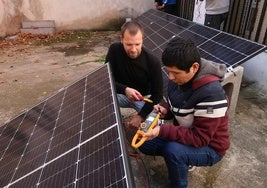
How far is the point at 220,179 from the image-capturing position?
3264mm

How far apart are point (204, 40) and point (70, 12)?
262 inches

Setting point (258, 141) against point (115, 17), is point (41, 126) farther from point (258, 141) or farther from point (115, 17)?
point (115, 17)

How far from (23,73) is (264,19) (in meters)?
5.58

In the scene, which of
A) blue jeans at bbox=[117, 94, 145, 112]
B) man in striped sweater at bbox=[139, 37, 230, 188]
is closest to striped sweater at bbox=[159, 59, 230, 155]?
man in striped sweater at bbox=[139, 37, 230, 188]

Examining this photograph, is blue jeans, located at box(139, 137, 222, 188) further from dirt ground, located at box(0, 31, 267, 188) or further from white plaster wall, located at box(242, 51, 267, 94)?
white plaster wall, located at box(242, 51, 267, 94)

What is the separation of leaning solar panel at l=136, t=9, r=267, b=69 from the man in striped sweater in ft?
5.13

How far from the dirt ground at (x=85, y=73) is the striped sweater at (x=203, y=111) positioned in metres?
0.95

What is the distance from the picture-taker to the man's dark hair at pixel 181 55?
2195mm

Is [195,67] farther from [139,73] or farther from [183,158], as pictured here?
[139,73]

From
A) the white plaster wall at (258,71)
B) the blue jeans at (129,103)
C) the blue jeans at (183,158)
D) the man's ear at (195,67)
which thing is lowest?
the white plaster wall at (258,71)

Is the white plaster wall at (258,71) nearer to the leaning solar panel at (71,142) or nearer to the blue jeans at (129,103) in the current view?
the blue jeans at (129,103)

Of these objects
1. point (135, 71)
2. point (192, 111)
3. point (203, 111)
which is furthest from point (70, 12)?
point (203, 111)

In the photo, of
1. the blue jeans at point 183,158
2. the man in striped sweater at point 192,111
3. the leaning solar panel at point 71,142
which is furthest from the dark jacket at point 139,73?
the blue jeans at point 183,158

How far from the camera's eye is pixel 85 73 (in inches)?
260
